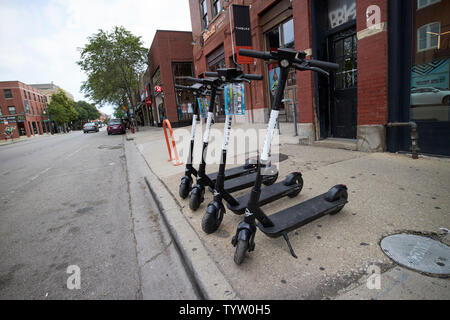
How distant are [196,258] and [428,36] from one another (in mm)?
5340

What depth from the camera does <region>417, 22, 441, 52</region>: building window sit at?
406 cm

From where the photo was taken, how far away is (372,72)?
15.6 ft

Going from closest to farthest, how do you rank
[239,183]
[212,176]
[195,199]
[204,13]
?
[195,199] → [239,183] → [212,176] → [204,13]

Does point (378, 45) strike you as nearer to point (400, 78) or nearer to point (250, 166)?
point (400, 78)

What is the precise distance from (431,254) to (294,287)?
123cm

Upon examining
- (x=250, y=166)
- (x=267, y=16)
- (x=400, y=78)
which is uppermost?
(x=267, y=16)

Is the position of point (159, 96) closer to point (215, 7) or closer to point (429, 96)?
point (215, 7)

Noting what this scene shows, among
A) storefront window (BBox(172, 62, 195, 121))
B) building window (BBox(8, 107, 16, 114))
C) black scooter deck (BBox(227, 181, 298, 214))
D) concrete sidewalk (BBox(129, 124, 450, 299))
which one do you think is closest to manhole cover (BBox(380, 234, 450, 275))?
concrete sidewalk (BBox(129, 124, 450, 299))

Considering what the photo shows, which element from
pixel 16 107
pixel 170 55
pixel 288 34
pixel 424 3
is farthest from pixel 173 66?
pixel 16 107

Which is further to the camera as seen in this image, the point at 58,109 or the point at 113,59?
the point at 58,109

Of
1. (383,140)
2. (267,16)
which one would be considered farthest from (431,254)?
(267,16)

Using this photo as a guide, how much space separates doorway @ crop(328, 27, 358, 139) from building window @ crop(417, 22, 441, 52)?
1387mm

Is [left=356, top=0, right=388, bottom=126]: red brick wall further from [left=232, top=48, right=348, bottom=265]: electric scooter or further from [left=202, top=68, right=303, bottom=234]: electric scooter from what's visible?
[left=202, top=68, right=303, bottom=234]: electric scooter
